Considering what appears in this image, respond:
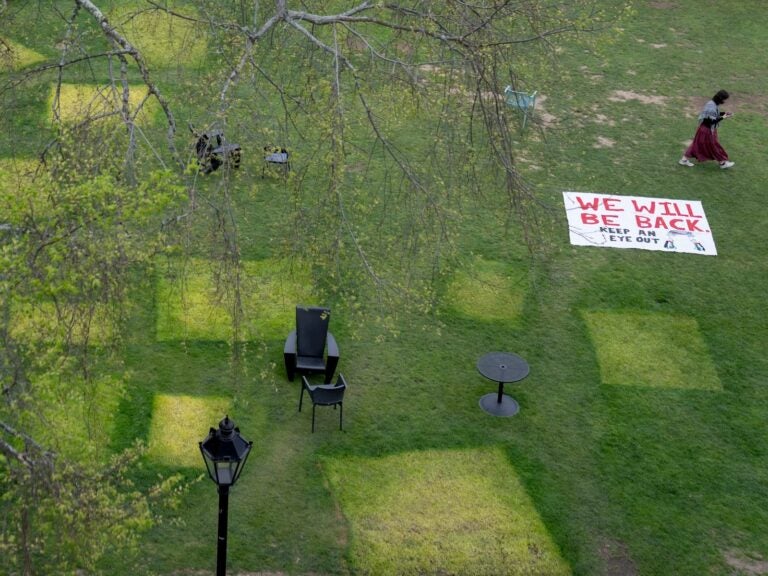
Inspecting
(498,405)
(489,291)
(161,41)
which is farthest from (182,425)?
(161,41)

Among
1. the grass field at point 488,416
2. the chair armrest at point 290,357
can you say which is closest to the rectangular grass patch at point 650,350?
the grass field at point 488,416

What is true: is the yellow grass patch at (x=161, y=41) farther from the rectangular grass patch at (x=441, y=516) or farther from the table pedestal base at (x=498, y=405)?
the rectangular grass patch at (x=441, y=516)

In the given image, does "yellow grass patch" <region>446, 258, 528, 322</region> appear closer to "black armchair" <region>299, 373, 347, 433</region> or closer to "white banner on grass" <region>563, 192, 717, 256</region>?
"white banner on grass" <region>563, 192, 717, 256</region>

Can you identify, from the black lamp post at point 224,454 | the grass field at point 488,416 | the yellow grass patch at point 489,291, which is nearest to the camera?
the black lamp post at point 224,454

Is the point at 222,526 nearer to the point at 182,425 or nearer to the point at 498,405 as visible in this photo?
the point at 182,425

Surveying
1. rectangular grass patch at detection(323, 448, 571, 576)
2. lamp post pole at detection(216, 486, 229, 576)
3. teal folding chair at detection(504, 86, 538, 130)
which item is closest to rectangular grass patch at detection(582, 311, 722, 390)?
rectangular grass patch at detection(323, 448, 571, 576)
